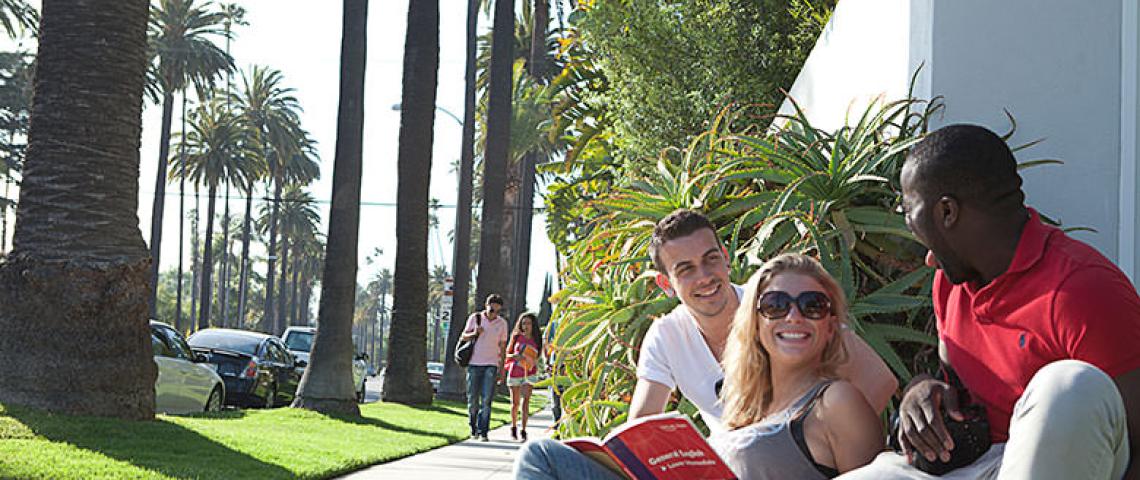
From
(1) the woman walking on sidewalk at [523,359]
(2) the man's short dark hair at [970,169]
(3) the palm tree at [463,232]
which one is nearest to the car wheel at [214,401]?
(1) the woman walking on sidewalk at [523,359]

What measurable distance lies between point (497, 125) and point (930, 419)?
78.5ft

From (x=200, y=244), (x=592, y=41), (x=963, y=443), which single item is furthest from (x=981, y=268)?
(x=200, y=244)

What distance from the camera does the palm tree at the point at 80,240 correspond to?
10.0 metres

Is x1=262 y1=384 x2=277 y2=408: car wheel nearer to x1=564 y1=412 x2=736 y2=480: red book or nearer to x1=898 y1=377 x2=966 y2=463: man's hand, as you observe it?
x1=564 y1=412 x2=736 y2=480: red book

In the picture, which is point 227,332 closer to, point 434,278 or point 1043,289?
point 1043,289

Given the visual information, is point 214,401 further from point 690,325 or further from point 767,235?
point 690,325

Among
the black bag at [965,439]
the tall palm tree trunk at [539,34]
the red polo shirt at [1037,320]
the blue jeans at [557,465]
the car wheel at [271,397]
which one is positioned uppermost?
the tall palm tree trunk at [539,34]

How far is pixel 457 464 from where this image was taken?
457 inches

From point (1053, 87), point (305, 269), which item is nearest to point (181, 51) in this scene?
point (1053, 87)

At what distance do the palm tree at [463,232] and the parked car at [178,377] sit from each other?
34.4ft

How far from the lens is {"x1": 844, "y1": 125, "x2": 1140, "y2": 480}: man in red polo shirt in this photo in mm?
2422

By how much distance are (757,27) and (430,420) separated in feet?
29.0

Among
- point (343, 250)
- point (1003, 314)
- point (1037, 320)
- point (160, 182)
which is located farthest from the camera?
point (160, 182)

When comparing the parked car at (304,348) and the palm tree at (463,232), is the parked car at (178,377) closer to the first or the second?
the parked car at (304,348)
